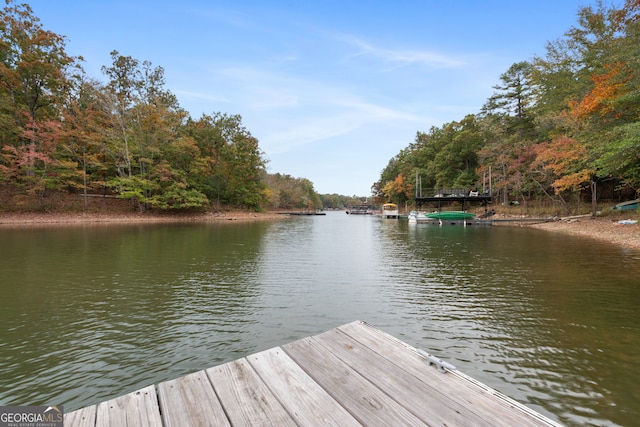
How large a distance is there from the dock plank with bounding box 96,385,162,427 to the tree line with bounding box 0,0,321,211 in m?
37.0

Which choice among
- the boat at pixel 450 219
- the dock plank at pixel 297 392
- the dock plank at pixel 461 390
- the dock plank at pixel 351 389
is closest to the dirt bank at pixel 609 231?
the boat at pixel 450 219

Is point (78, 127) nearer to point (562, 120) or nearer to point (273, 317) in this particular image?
point (273, 317)

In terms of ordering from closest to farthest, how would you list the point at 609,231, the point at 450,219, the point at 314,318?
the point at 314,318 → the point at 609,231 → the point at 450,219

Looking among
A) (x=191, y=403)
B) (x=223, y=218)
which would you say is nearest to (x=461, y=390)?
(x=191, y=403)

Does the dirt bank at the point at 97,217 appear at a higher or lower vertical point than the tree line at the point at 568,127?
lower

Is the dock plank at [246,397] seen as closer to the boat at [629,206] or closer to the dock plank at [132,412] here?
the dock plank at [132,412]

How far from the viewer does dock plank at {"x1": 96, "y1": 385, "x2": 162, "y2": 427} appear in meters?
1.90

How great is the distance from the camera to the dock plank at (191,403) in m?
1.91

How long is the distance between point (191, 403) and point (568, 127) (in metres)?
32.6

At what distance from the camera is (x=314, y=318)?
5609 mm

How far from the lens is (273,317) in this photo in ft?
18.7

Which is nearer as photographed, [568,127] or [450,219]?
[568,127]

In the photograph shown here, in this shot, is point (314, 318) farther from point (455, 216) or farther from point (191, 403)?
point (455, 216)

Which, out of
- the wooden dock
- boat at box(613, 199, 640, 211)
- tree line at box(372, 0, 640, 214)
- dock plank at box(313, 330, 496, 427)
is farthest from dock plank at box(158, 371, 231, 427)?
boat at box(613, 199, 640, 211)
